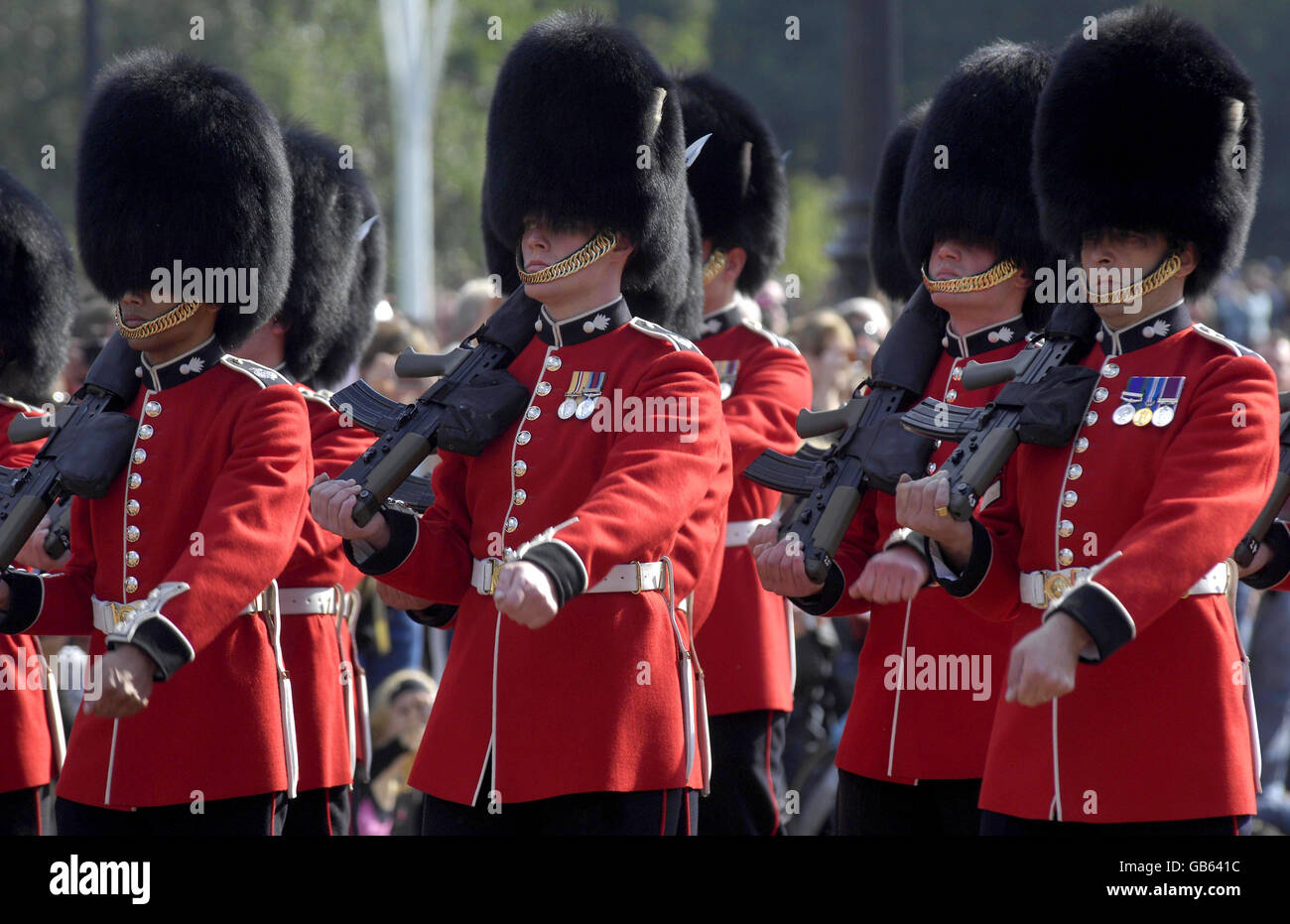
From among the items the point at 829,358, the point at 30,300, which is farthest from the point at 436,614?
the point at 829,358

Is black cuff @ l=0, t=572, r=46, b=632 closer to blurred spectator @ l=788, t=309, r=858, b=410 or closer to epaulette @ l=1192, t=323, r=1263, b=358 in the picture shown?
epaulette @ l=1192, t=323, r=1263, b=358

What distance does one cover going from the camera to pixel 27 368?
4.94 m

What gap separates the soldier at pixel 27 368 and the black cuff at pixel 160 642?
3.58 feet

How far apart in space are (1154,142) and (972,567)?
2.97 feet

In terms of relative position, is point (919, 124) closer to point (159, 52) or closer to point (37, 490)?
point (159, 52)

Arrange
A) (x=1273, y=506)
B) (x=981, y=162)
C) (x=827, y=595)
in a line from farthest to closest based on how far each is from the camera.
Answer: (x=981, y=162)
(x=827, y=595)
(x=1273, y=506)

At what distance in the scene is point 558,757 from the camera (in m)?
3.70

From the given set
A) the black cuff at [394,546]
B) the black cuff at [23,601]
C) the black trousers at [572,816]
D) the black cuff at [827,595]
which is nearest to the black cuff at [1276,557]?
the black cuff at [827,595]

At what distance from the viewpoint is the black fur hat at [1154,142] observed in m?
3.68

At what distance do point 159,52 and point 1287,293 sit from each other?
2059 cm

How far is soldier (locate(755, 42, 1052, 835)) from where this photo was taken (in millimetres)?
4074

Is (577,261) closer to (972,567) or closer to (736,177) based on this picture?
(972,567)

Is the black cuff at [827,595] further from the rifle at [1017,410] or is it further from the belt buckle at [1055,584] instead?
the belt buckle at [1055,584]

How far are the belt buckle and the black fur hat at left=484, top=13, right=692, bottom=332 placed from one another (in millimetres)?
1117
